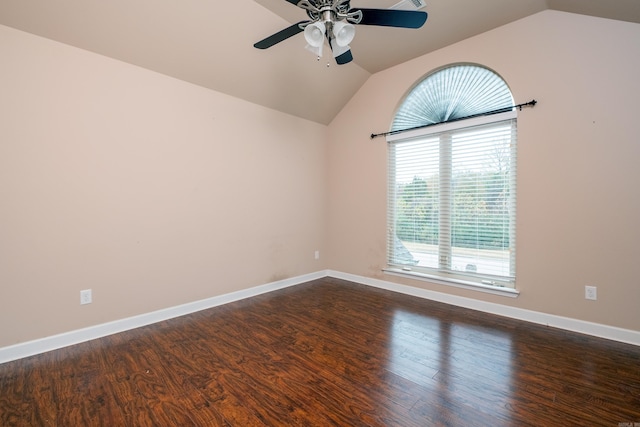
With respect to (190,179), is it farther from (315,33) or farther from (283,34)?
(315,33)

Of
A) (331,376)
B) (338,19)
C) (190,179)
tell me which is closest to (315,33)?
(338,19)

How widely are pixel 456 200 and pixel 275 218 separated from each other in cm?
238

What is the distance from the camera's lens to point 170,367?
1984mm

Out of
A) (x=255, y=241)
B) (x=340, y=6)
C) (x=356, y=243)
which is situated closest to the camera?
(x=340, y=6)

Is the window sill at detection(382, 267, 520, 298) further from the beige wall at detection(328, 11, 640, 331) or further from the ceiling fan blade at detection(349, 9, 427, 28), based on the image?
the ceiling fan blade at detection(349, 9, 427, 28)

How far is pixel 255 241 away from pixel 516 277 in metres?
3.03

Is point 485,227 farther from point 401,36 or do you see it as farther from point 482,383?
point 401,36

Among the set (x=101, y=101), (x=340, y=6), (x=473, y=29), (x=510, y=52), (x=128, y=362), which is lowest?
(x=128, y=362)

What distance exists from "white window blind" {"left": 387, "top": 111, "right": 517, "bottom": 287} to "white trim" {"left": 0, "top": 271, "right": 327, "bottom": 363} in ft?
7.01

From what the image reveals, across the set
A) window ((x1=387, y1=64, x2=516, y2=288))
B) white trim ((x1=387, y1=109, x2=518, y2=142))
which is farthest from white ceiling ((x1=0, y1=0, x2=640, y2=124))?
white trim ((x1=387, y1=109, x2=518, y2=142))

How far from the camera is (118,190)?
2559 mm

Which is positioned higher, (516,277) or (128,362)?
(516,277)

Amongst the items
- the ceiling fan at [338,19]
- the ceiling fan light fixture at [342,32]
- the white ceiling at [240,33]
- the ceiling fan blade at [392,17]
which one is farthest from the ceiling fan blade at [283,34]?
the white ceiling at [240,33]

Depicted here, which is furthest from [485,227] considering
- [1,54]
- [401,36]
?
[1,54]
